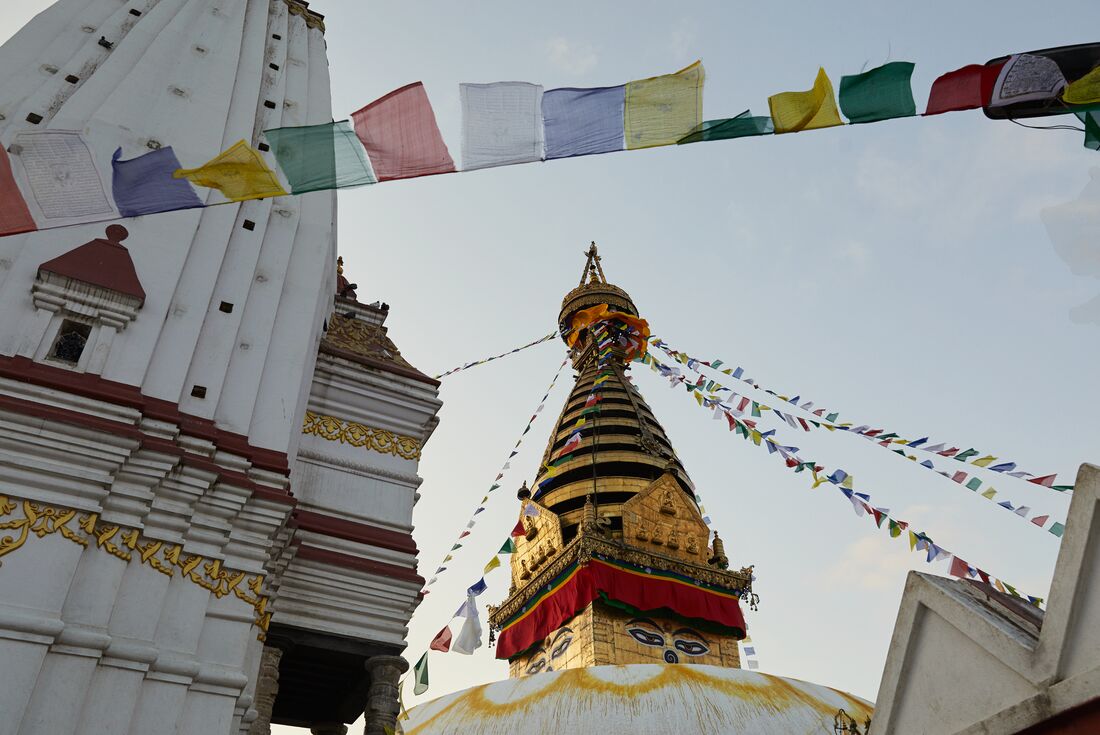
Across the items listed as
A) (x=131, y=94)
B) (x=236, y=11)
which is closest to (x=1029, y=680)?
(x=131, y=94)

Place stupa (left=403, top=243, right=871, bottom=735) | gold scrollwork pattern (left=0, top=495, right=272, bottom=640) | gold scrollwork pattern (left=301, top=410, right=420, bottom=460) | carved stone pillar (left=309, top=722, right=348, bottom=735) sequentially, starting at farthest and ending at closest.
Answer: stupa (left=403, top=243, right=871, bottom=735) → carved stone pillar (left=309, top=722, right=348, bottom=735) → gold scrollwork pattern (left=301, top=410, right=420, bottom=460) → gold scrollwork pattern (left=0, top=495, right=272, bottom=640)

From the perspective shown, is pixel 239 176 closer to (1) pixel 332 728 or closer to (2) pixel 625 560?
(1) pixel 332 728

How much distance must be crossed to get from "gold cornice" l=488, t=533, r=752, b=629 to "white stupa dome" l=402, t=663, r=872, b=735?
22.2 feet

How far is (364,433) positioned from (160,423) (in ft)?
11.2

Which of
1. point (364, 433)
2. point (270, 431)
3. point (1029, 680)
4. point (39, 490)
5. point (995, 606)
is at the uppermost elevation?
point (364, 433)

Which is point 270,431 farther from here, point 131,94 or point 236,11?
point 236,11

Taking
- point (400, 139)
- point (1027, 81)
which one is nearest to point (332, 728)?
point (400, 139)

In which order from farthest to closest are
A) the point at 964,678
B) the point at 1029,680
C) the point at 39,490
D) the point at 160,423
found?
the point at 160,423 → the point at 39,490 → the point at 964,678 → the point at 1029,680

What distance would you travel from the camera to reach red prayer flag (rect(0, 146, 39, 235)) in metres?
5.97

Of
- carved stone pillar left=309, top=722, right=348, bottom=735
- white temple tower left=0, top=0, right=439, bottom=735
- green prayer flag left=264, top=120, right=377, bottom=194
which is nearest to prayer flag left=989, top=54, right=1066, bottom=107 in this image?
green prayer flag left=264, top=120, right=377, bottom=194

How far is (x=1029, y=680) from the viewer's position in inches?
125

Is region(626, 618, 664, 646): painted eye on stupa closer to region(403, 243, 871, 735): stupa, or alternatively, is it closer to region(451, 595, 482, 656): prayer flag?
region(403, 243, 871, 735): stupa

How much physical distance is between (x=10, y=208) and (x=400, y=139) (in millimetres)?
2904

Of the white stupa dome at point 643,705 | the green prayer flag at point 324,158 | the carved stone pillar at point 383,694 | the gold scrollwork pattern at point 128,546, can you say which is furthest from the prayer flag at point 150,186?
the white stupa dome at point 643,705
